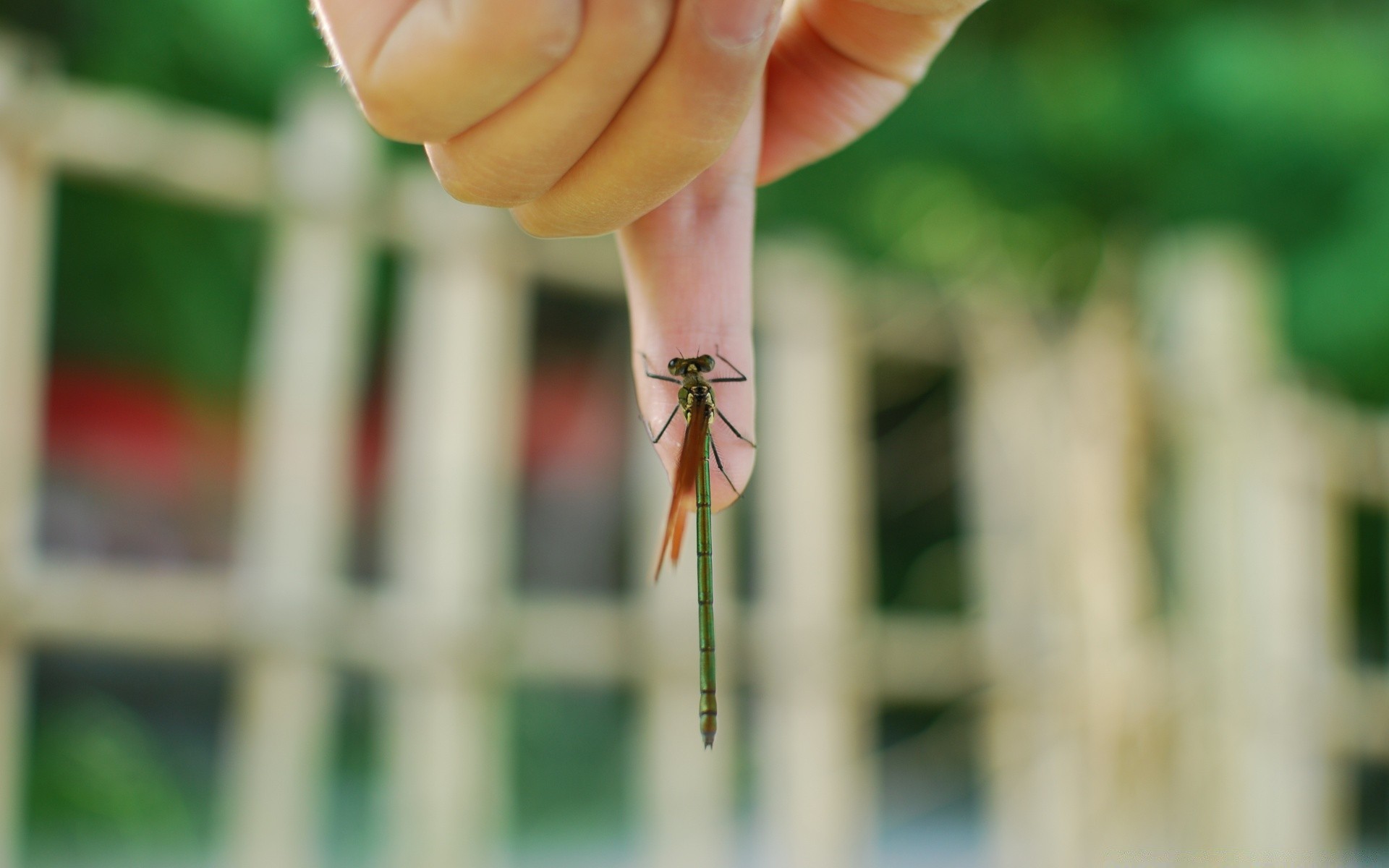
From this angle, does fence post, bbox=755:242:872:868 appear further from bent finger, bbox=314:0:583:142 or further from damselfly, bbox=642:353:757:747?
bent finger, bbox=314:0:583:142

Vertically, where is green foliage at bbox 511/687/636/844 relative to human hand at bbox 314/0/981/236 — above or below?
below

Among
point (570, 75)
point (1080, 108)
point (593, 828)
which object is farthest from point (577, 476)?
point (570, 75)

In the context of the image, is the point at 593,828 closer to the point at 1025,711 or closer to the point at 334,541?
the point at 1025,711

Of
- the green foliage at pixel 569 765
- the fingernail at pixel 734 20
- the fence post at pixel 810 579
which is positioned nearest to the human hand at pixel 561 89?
the fingernail at pixel 734 20

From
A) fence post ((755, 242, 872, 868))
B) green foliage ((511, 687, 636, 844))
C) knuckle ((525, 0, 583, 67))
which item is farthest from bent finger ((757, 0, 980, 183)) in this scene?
green foliage ((511, 687, 636, 844))

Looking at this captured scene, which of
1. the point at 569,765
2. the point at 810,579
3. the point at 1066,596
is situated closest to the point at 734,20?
the point at 810,579

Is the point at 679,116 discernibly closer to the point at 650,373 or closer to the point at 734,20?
the point at 734,20
